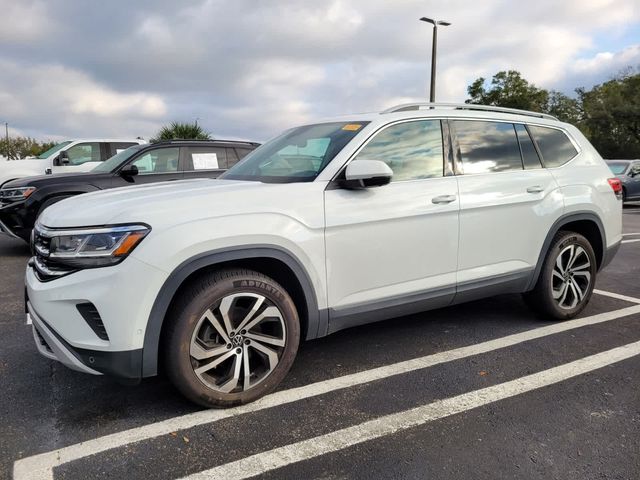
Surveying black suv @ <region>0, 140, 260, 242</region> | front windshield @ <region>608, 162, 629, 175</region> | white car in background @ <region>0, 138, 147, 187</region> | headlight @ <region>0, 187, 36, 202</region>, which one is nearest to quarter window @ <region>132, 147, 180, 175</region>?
black suv @ <region>0, 140, 260, 242</region>

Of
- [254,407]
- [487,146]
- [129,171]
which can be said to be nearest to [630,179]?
[487,146]

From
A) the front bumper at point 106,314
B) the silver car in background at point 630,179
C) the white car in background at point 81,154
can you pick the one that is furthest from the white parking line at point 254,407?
the silver car in background at point 630,179

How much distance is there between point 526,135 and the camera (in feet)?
13.6

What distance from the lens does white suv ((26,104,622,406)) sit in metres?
2.50

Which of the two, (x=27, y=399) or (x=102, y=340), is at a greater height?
(x=102, y=340)

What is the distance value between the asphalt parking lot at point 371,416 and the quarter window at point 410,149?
129 centimetres

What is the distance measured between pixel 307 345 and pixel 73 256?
1840 mm

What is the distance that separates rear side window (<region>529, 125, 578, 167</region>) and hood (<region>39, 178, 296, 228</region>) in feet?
7.71

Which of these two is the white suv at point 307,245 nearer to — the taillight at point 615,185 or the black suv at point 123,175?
the taillight at point 615,185

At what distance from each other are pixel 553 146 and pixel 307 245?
2.57 m

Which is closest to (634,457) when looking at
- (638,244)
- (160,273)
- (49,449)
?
(160,273)

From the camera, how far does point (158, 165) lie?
7.86 meters

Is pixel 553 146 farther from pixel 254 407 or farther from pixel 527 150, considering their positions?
pixel 254 407

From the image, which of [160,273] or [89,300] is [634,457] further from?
[89,300]
